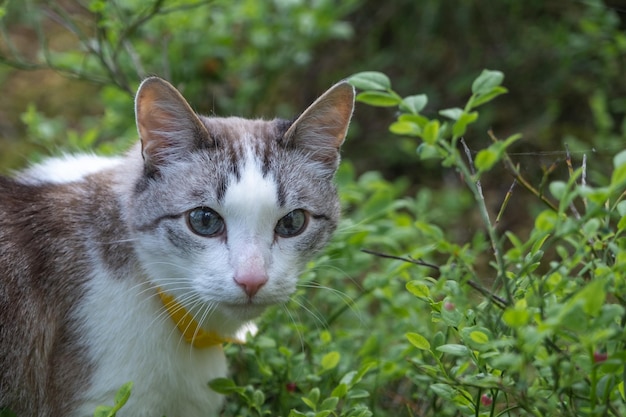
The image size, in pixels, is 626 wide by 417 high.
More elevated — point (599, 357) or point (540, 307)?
point (540, 307)

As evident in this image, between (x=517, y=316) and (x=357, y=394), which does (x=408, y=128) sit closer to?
(x=517, y=316)

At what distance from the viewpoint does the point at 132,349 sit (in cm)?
233

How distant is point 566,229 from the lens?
148 cm

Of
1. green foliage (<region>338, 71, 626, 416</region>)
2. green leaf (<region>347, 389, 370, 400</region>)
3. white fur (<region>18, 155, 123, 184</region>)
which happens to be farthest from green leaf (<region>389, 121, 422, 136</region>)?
white fur (<region>18, 155, 123, 184</region>)

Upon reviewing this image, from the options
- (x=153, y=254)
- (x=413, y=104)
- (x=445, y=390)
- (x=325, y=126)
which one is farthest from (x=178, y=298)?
(x=413, y=104)

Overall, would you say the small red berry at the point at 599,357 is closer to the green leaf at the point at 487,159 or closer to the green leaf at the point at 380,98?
the green leaf at the point at 487,159

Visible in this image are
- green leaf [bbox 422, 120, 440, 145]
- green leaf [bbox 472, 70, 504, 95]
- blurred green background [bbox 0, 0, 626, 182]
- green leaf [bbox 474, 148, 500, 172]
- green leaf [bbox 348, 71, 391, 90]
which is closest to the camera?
green leaf [bbox 474, 148, 500, 172]

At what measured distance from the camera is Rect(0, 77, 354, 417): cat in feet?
7.43

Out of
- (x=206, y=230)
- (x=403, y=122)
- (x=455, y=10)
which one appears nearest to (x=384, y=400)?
(x=206, y=230)

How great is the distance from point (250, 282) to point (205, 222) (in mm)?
272

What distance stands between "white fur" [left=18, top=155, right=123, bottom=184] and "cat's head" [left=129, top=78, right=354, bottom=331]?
1.37 feet

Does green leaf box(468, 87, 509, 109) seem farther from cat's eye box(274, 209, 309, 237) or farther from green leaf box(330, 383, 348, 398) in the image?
green leaf box(330, 383, 348, 398)

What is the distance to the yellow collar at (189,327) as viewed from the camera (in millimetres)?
2371

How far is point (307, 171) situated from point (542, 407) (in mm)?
1083
